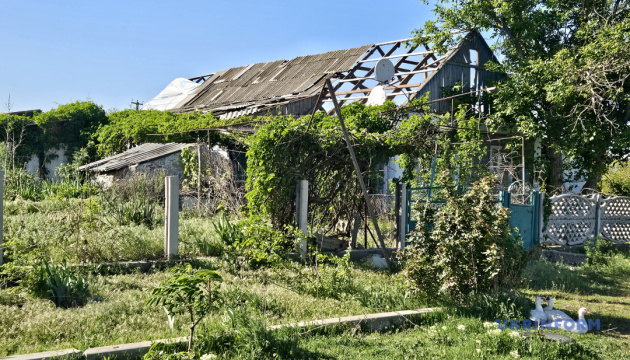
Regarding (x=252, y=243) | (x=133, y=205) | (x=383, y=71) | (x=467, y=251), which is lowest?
(x=252, y=243)

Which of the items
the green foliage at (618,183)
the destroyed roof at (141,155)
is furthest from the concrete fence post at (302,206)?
the green foliage at (618,183)

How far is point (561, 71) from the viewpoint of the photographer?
14219mm

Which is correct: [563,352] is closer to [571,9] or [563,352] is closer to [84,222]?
[84,222]

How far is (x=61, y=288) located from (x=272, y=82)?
1665 cm

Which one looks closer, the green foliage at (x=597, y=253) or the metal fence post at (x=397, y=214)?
the metal fence post at (x=397, y=214)

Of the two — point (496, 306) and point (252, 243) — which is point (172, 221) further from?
point (496, 306)

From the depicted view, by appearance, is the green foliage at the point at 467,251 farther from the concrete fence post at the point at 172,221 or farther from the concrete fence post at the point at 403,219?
the concrete fence post at the point at 172,221

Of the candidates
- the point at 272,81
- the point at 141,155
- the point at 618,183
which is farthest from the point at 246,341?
the point at 618,183

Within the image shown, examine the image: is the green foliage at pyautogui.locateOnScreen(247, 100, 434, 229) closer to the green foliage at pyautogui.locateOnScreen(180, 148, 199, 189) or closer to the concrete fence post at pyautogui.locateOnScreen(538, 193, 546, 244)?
the concrete fence post at pyautogui.locateOnScreen(538, 193, 546, 244)

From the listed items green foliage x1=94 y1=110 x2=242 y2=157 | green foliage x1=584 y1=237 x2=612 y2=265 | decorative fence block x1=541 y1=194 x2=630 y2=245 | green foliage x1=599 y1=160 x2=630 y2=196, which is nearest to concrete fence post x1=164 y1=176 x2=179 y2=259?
green foliage x1=94 y1=110 x2=242 y2=157

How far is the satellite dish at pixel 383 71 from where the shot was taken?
10.4 meters

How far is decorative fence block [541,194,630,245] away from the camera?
1240 centimetres

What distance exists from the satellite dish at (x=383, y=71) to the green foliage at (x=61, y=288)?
6951mm

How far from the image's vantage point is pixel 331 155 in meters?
8.93
